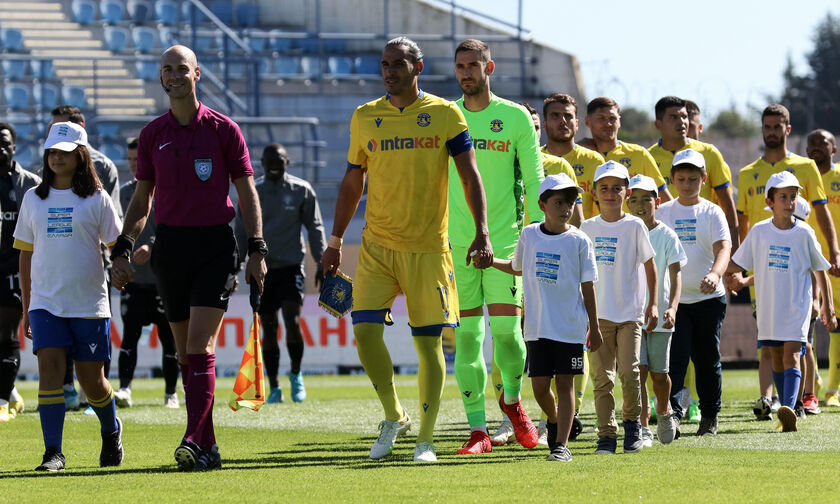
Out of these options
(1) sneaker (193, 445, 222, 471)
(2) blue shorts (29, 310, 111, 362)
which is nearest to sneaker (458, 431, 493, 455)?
(1) sneaker (193, 445, 222, 471)

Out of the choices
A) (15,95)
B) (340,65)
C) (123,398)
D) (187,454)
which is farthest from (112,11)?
(187,454)

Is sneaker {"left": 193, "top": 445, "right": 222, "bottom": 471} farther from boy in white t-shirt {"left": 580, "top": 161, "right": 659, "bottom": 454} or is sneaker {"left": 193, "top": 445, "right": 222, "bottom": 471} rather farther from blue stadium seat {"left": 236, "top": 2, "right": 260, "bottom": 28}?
blue stadium seat {"left": 236, "top": 2, "right": 260, "bottom": 28}

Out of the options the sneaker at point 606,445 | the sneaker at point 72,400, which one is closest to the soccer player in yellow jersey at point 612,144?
the sneaker at point 606,445

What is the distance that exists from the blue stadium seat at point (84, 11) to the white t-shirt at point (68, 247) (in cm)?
2462

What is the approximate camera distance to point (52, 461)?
297 inches

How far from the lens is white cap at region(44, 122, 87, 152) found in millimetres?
7723

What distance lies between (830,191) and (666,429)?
17.3 ft

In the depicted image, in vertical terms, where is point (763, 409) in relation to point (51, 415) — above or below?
below

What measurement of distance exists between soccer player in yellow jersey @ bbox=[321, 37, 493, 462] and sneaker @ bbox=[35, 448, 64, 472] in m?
1.80

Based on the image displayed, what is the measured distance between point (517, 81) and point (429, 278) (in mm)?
22146

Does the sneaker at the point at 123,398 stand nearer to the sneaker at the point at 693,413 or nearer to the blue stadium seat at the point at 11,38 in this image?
the sneaker at the point at 693,413

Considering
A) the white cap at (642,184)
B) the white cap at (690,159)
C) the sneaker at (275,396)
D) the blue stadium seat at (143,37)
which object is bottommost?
the sneaker at (275,396)

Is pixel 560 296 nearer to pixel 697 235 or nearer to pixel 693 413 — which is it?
pixel 697 235

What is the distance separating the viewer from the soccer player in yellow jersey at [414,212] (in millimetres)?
7672
